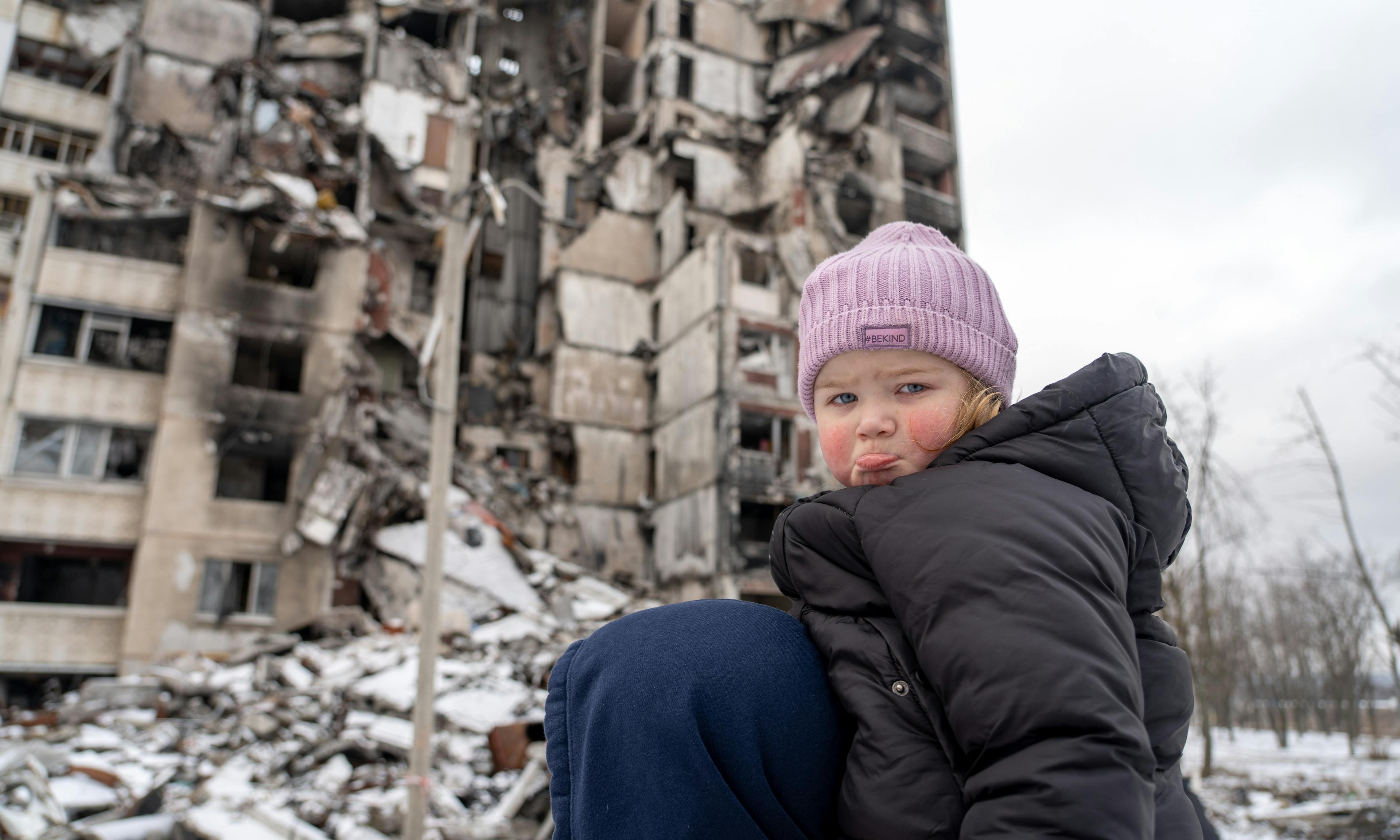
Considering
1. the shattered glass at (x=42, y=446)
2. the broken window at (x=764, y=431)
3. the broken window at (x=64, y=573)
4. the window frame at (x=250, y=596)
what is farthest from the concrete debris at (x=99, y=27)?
the broken window at (x=764, y=431)

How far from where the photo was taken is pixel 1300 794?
18.5 metres

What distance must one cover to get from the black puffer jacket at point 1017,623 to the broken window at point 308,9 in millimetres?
41157

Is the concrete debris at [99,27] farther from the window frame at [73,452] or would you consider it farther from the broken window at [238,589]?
the broken window at [238,589]

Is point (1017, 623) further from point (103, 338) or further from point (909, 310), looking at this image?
point (103, 338)

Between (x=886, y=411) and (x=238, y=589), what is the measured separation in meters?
22.8

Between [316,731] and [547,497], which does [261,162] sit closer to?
[547,497]

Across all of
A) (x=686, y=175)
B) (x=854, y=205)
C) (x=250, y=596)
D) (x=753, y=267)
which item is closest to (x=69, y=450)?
Result: (x=250, y=596)

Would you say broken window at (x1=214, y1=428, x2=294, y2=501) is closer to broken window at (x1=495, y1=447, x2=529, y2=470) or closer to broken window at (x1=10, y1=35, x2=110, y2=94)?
broken window at (x1=495, y1=447, x2=529, y2=470)

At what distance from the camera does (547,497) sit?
29.8 meters

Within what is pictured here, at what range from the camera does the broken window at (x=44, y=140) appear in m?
32.5

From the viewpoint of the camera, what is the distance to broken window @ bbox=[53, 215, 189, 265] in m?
22.0

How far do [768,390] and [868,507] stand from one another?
27.5m

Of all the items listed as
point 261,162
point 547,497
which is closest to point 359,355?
point 547,497

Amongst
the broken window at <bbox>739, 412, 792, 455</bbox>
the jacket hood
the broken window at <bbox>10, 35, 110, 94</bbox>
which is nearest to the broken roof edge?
the broken window at <bbox>739, 412, 792, 455</bbox>
